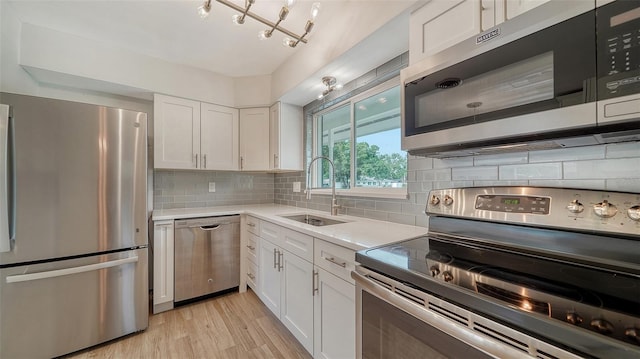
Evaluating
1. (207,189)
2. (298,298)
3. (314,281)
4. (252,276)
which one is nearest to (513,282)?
(314,281)

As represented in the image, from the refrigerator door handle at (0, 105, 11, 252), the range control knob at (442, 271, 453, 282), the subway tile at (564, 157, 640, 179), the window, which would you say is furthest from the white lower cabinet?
the refrigerator door handle at (0, 105, 11, 252)

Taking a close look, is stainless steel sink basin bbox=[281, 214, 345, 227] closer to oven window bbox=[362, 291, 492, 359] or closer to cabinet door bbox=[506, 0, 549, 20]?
oven window bbox=[362, 291, 492, 359]

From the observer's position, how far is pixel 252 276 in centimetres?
241

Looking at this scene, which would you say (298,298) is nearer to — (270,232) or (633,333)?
(270,232)

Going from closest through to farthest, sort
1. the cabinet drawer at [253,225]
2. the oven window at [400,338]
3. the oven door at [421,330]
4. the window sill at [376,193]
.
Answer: the oven door at [421,330] < the oven window at [400,338] < the window sill at [376,193] < the cabinet drawer at [253,225]

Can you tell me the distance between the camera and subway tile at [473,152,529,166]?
1.07m

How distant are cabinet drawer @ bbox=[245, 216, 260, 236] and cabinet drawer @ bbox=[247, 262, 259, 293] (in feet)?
1.11

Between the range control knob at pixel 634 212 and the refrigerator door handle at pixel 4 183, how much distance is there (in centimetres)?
300

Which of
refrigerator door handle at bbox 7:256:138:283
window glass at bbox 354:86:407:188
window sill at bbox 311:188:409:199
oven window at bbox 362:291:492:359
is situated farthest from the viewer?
window glass at bbox 354:86:407:188

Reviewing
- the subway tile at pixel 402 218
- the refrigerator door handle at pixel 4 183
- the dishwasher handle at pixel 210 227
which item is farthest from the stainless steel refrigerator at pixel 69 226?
the subway tile at pixel 402 218

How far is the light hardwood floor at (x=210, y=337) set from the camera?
1.65 m

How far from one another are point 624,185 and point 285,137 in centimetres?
247

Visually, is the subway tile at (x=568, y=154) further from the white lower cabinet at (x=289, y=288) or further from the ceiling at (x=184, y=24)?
the white lower cabinet at (x=289, y=288)

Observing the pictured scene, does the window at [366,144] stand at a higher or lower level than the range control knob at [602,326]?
higher
